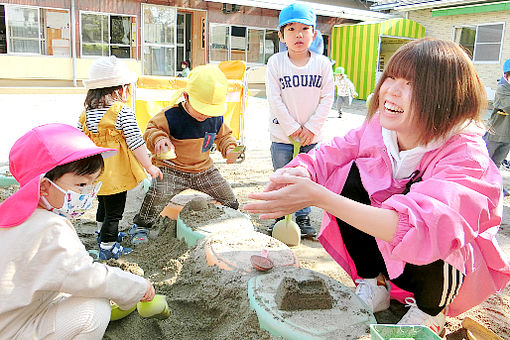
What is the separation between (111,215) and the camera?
99.4 inches

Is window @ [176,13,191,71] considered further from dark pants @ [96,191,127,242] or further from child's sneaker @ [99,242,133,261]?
child's sneaker @ [99,242,133,261]

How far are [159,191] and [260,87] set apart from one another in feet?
41.4

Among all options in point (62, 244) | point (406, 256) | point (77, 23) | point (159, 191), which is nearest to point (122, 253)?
point (159, 191)

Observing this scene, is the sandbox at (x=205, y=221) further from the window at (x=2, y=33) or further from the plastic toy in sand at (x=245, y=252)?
the window at (x=2, y=33)

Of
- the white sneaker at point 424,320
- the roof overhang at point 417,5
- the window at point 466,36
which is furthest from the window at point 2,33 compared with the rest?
the window at point 466,36

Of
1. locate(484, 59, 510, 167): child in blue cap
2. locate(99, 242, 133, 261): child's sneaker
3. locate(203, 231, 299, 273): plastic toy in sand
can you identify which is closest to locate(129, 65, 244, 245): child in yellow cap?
locate(99, 242, 133, 261): child's sneaker

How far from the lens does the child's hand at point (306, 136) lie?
2.98m

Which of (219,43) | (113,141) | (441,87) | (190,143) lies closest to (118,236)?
(113,141)

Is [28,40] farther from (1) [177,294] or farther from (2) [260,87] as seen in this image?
(1) [177,294]

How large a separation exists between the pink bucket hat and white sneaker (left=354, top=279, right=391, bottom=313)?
4.01 feet

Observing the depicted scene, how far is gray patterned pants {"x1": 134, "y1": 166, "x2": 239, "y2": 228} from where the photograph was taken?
9.16ft

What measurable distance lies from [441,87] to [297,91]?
1627 mm

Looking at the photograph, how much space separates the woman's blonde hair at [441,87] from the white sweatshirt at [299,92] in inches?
58.1

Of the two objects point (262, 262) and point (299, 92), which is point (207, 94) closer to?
point (299, 92)
